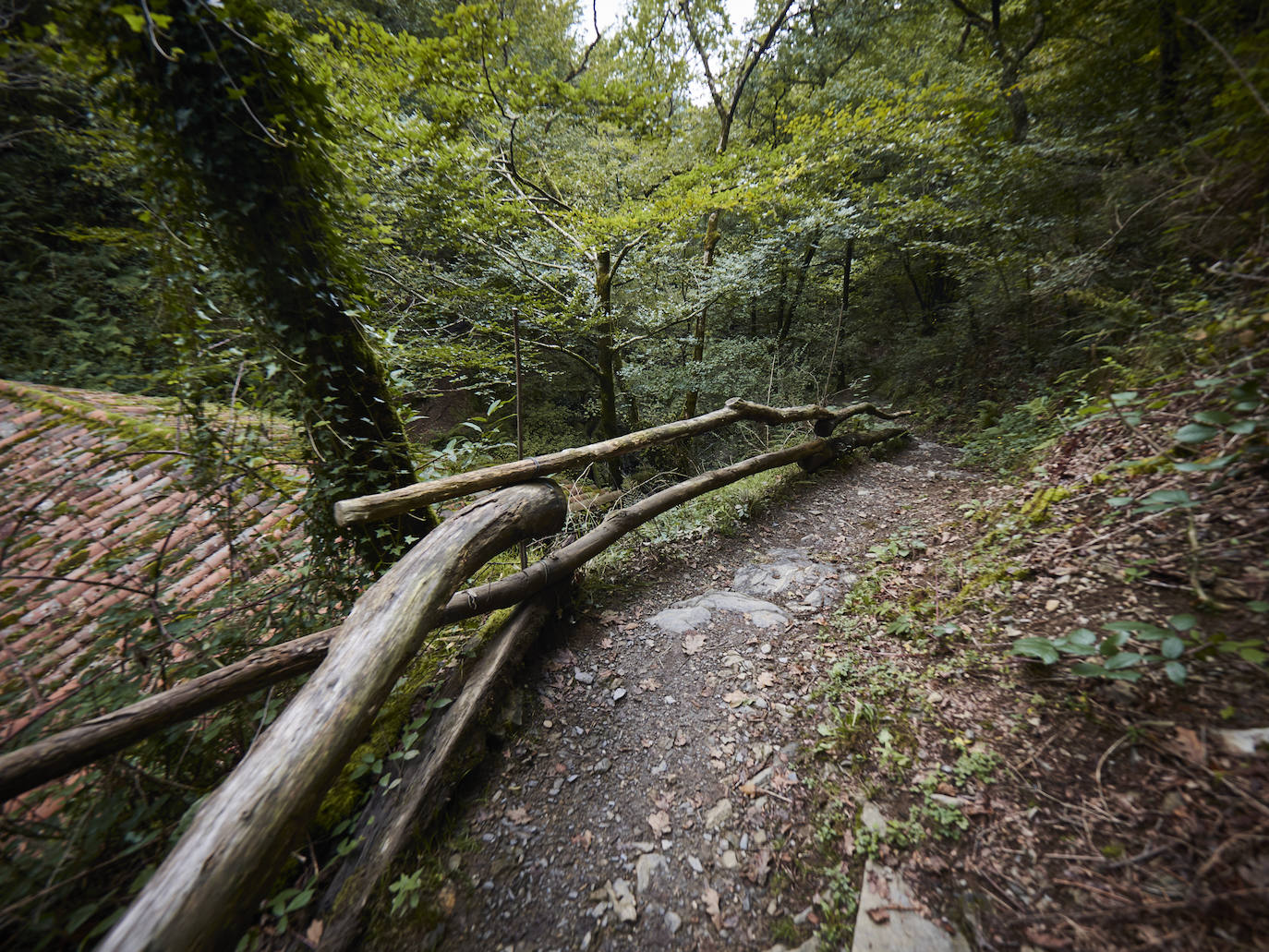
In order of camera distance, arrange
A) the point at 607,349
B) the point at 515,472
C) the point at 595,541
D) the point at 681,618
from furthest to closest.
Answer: the point at 607,349, the point at 595,541, the point at 681,618, the point at 515,472

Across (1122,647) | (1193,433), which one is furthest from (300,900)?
(1193,433)

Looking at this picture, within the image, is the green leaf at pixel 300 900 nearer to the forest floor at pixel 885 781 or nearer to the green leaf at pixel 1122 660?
the forest floor at pixel 885 781

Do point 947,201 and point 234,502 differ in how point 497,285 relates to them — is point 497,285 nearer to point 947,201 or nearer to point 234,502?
point 234,502

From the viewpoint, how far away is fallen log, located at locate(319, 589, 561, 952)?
1.70 meters

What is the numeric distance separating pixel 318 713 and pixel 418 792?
80cm

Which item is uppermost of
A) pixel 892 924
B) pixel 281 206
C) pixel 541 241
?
pixel 541 241

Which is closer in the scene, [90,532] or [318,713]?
[318,713]

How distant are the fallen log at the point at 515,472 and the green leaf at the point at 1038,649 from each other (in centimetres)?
278

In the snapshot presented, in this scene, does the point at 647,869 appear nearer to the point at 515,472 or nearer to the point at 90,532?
the point at 515,472

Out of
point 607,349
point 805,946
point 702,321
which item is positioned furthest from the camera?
point 702,321

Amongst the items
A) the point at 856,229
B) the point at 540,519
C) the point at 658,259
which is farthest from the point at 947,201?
the point at 540,519

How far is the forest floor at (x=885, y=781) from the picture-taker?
133 centimetres

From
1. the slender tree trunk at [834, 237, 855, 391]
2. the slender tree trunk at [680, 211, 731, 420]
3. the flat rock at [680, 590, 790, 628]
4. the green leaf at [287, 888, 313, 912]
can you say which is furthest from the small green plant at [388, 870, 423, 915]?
the slender tree trunk at [834, 237, 855, 391]

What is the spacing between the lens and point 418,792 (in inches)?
80.1
